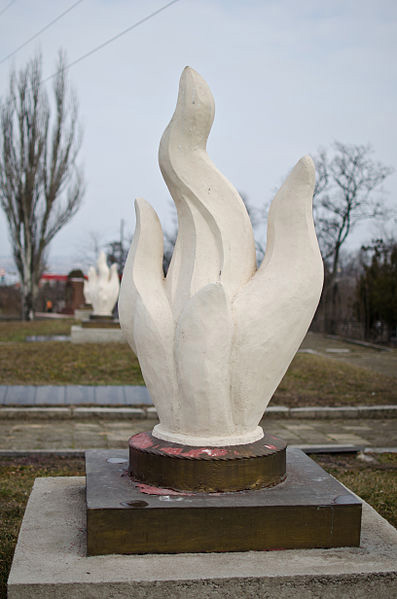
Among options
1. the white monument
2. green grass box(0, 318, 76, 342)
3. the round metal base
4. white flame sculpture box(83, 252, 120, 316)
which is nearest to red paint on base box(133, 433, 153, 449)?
the round metal base

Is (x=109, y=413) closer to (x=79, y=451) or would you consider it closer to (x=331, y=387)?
(x=79, y=451)

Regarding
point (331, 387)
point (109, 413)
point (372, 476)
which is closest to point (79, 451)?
point (109, 413)

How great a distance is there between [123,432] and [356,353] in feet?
45.7

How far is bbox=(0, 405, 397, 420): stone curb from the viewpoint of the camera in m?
10.0

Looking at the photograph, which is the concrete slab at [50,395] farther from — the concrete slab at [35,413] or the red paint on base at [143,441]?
the red paint on base at [143,441]

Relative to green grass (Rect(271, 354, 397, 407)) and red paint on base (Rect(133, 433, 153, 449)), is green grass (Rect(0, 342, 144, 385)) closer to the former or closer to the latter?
Answer: green grass (Rect(271, 354, 397, 407))

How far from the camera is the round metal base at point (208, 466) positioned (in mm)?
4211

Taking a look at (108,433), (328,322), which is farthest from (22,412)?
(328,322)

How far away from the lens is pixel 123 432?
365 inches

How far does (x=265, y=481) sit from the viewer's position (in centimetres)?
434

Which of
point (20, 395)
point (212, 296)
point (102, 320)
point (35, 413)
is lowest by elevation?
point (35, 413)

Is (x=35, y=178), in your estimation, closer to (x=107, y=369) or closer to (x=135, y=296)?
(x=107, y=369)

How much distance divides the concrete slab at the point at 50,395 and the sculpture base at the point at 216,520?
6.62 meters

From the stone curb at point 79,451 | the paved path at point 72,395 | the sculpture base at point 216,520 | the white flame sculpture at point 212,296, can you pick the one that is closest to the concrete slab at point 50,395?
the paved path at point 72,395
